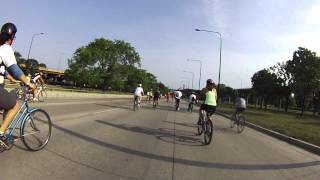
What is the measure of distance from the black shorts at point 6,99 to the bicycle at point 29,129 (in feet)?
1.15

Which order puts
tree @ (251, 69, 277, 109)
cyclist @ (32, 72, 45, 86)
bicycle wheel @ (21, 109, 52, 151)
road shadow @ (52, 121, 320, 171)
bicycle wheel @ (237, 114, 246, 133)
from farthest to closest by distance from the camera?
1. tree @ (251, 69, 277, 109)
2. cyclist @ (32, 72, 45, 86)
3. bicycle wheel @ (237, 114, 246, 133)
4. road shadow @ (52, 121, 320, 171)
5. bicycle wheel @ (21, 109, 52, 151)

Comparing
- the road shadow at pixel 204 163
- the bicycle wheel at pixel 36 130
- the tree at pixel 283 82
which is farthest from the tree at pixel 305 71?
the bicycle wheel at pixel 36 130

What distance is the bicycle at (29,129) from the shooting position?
7.30m

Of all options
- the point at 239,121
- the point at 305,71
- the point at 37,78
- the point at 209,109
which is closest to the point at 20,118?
the point at 209,109

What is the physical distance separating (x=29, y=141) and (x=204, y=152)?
423cm

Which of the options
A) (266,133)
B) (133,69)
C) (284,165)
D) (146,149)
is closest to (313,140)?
(266,133)

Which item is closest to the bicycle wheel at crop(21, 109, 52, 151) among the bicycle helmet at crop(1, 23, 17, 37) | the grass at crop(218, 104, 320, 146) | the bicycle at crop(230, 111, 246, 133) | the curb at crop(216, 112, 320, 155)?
the bicycle helmet at crop(1, 23, 17, 37)

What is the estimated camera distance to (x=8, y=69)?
22.9ft

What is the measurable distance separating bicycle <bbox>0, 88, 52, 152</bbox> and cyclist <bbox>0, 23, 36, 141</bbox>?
174 millimetres

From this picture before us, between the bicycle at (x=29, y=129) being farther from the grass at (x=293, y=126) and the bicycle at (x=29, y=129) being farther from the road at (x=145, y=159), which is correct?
the grass at (x=293, y=126)

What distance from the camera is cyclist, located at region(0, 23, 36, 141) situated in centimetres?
686

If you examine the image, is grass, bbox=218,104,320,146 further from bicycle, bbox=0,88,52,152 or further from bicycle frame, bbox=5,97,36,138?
bicycle frame, bbox=5,97,36,138

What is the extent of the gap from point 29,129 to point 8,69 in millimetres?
1326

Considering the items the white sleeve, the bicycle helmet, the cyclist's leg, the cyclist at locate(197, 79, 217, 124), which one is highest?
the bicycle helmet
